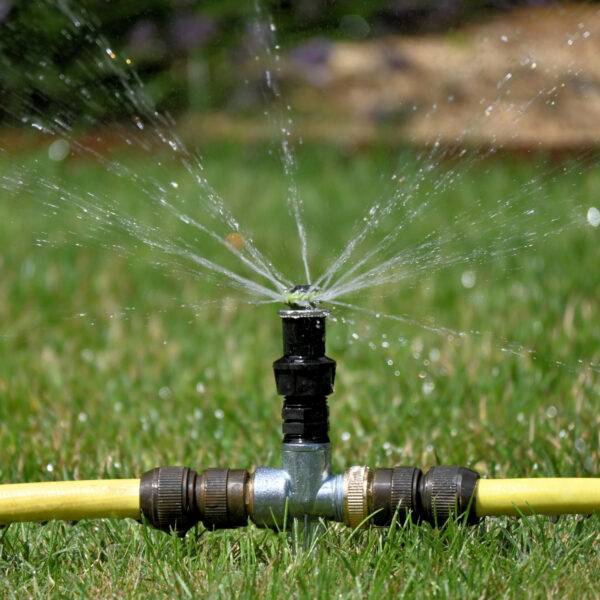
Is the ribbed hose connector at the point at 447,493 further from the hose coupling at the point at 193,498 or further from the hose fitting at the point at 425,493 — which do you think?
the hose coupling at the point at 193,498

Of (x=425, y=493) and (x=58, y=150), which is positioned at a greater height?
(x=58, y=150)

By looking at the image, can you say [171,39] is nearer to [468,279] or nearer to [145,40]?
[145,40]

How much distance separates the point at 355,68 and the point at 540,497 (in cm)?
631

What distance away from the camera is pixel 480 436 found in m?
2.51

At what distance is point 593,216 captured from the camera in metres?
4.74

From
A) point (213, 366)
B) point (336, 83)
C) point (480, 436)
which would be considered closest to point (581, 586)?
point (480, 436)

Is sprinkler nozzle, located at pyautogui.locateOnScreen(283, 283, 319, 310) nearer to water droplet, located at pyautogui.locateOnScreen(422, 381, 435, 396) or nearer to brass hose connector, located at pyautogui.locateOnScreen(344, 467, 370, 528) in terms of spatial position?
brass hose connector, located at pyautogui.locateOnScreen(344, 467, 370, 528)

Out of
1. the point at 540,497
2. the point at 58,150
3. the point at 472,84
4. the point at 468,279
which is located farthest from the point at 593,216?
the point at 58,150

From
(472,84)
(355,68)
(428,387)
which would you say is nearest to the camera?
(428,387)

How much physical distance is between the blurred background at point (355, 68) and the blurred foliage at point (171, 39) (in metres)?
0.01

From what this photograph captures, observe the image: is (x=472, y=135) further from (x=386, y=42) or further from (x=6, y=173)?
(x=6, y=173)

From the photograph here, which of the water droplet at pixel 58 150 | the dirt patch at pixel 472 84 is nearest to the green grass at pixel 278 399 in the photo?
the water droplet at pixel 58 150

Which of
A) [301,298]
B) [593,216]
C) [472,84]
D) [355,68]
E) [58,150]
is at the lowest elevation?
[301,298]

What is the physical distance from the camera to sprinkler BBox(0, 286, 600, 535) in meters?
1.77
